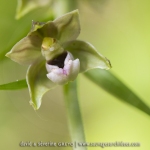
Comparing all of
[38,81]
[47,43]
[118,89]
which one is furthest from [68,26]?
[118,89]

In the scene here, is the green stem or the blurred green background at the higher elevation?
the green stem

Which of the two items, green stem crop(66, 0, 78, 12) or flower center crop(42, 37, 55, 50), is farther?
green stem crop(66, 0, 78, 12)

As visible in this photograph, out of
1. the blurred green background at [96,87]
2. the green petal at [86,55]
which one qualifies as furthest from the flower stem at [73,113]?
the green petal at [86,55]

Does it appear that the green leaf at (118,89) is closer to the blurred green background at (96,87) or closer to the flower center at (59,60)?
the blurred green background at (96,87)

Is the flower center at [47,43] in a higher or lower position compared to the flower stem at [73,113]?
higher

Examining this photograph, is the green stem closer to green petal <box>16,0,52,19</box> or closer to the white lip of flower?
green petal <box>16,0,52,19</box>

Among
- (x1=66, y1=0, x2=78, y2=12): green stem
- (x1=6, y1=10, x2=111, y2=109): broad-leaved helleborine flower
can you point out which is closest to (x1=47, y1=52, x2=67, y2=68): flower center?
(x1=6, y1=10, x2=111, y2=109): broad-leaved helleborine flower

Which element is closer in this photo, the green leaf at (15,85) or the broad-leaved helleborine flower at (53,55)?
the broad-leaved helleborine flower at (53,55)
